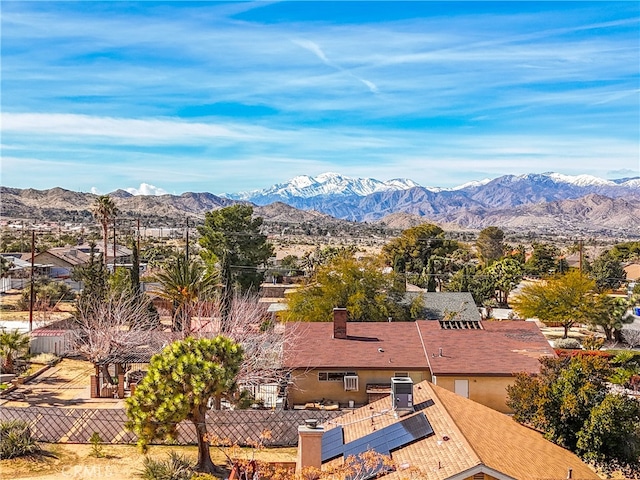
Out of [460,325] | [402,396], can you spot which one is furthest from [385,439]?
[460,325]

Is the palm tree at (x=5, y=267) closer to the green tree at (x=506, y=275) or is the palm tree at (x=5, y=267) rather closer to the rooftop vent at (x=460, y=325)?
the green tree at (x=506, y=275)

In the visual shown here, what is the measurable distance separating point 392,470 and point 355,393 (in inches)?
613

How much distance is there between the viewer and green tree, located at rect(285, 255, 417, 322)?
143 ft

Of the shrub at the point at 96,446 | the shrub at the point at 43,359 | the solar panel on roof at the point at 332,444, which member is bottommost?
the shrub at the point at 96,446

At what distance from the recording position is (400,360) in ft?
106

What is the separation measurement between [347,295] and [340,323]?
956 centimetres

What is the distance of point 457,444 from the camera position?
16.8m

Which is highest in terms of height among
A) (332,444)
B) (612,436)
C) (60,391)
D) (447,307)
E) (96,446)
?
(447,307)

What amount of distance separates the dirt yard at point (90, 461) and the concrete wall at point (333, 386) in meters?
6.48

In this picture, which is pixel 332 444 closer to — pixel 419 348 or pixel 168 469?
pixel 168 469

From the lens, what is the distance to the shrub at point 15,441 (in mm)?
23438

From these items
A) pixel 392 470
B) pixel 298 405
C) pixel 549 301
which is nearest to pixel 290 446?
pixel 298 405

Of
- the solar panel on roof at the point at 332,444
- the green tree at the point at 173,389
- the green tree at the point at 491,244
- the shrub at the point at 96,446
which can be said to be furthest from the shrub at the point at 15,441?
the green tree at the point at 491,244

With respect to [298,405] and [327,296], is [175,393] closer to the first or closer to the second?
[298,405]
